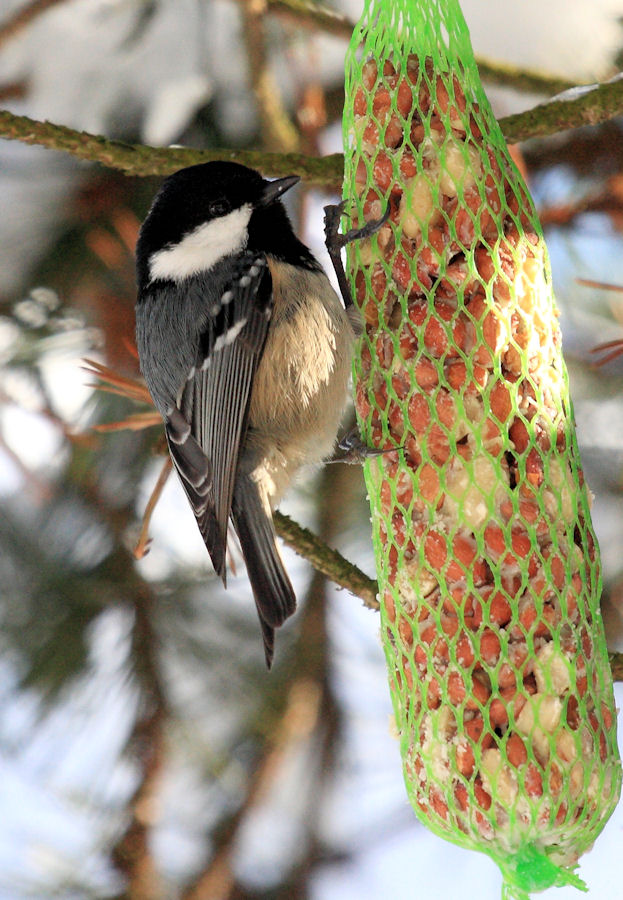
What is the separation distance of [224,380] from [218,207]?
0.83 feet

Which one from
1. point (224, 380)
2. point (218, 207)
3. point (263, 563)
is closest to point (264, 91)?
point (218, 207)

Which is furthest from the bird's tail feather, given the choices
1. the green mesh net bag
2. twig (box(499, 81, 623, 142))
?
twig (box(499, 81, 623, 142))

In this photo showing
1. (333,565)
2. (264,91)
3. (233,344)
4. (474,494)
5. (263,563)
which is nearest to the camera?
(474,494)

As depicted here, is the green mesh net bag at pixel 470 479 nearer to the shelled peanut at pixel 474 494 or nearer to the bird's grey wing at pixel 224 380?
the shelled peanut at pixel 474 494

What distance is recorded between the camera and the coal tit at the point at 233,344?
1.33 meters

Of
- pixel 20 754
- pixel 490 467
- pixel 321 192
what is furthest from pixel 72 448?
pixel 490 467

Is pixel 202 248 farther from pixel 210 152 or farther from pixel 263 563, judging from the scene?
pixel 263 563

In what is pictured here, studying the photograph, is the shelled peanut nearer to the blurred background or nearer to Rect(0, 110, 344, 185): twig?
Rect(0, 110, 344, 185): twig

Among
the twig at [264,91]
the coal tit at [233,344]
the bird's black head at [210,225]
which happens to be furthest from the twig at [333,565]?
the twig at [264,91]

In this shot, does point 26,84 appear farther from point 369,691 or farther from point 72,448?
point 369,691

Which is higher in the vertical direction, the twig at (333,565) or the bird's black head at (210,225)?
the bird's black head at (210,225)

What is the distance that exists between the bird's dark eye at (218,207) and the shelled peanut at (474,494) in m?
0.28

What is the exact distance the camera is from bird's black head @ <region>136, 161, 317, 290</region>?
4.43 ft

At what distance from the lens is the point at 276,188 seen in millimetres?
1308
